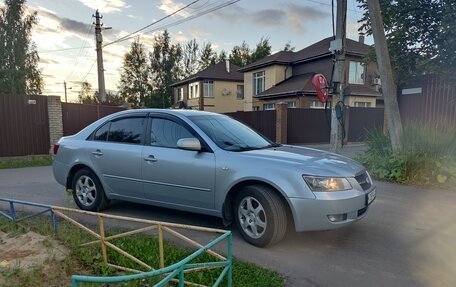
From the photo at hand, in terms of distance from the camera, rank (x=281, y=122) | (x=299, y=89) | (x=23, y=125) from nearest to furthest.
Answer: (x=23, y=125) < (x=281, y=122) < (x=299, y=89)

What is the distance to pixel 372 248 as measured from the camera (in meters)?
3.96

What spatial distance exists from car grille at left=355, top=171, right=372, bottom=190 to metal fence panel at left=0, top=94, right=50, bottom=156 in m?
12.5

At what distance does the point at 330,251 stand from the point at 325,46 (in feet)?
76.8

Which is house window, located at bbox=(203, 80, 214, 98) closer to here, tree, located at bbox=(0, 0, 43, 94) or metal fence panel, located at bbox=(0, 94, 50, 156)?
tree, located at bbox=(0, 0, 43, 94)

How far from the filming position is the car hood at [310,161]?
146 inches

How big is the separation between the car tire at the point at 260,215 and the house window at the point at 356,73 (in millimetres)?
22466

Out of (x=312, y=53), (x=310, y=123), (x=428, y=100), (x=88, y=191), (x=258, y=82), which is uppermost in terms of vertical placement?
(x=312, y=53)

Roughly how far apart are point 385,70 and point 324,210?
20.4 ft

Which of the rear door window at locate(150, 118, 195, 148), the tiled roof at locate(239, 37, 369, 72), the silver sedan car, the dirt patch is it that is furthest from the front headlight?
the tiled roof at locate(239, 37, 369, 72)

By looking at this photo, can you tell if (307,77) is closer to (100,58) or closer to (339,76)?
(100,58)

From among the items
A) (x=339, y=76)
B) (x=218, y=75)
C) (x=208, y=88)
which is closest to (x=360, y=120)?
(x=339, y=76)

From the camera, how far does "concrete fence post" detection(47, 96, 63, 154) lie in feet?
42.7

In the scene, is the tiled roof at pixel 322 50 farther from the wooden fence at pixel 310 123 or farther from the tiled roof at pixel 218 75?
the tiled roof at pixel 218 75

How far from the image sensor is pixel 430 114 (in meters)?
11.0
